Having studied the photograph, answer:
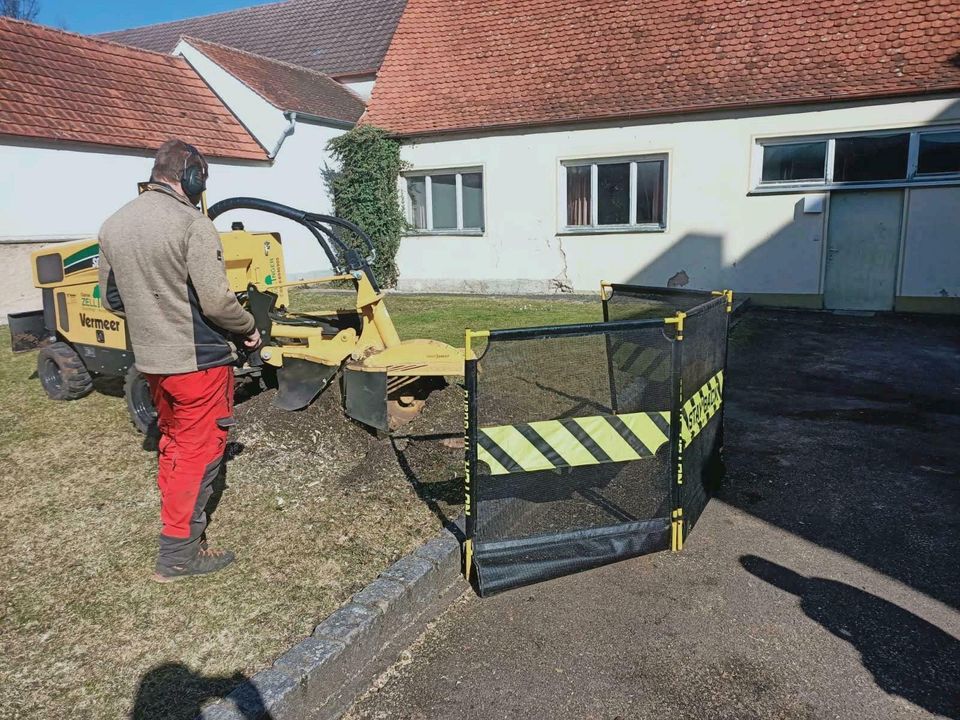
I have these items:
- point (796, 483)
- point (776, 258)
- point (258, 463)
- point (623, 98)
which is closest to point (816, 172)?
point (776, 258)

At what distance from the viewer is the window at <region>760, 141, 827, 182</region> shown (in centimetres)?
1257

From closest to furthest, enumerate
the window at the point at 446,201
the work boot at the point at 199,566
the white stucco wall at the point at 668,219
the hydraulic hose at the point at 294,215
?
the work boot at the point at 199,566, the hydraulic hose at the point at 294,215, the white stucco wall at the point at 668,219, the window at the point at 446,201

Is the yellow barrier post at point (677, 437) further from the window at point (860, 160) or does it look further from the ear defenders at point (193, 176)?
the window at point (860, 160)

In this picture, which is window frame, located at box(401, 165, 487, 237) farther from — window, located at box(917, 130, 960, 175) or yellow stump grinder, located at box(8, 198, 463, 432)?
yellow stump grinder, located at box(8, 198, 463, 432)

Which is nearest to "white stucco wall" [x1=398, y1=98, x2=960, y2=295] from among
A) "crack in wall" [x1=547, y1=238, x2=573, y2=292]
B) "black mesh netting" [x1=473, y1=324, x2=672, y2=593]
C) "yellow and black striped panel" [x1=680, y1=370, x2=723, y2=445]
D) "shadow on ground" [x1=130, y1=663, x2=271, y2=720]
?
"crack in wall" [x1=547, y1=238, x2=573, y2=292]

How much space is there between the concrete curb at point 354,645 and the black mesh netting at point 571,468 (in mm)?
264

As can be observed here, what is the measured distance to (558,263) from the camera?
48.9 feet

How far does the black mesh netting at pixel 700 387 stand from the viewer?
160 inches

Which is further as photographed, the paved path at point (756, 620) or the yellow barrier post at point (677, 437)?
the yellow barrier post at point (677, 437)

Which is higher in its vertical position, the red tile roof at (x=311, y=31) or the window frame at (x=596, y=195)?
the red tile roof at (x=311, y=31)

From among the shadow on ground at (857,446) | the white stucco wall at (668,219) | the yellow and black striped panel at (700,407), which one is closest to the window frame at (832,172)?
the white stucco wall at (668,219)

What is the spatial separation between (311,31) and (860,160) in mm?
18372

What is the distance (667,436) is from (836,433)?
3060mm

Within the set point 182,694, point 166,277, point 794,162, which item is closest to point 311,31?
point 794,162
